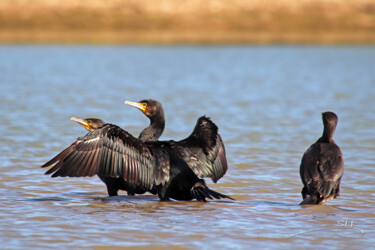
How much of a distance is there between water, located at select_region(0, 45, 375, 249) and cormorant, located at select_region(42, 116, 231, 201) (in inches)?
8.1

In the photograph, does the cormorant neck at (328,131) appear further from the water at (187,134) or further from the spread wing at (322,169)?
the water at (187,134)

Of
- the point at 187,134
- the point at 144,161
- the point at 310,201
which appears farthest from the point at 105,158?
the point at 187,134

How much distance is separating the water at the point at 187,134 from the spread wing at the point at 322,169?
23 centimetres

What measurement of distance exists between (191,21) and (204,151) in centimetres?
3406

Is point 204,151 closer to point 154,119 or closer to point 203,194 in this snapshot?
point 203,194

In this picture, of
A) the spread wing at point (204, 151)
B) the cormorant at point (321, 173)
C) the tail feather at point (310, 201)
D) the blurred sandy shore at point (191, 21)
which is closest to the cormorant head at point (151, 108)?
the spread wing at point (204, 151)

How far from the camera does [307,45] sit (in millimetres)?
36906

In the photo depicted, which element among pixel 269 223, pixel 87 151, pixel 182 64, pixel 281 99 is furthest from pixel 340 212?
A: pixel 182 64

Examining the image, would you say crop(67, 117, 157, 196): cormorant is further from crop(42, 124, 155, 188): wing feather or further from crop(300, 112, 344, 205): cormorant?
crop(300, 112, 344, 205): cormorant

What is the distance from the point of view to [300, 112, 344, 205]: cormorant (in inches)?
277

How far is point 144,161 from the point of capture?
7230 millimetres

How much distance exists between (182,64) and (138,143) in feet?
68.0

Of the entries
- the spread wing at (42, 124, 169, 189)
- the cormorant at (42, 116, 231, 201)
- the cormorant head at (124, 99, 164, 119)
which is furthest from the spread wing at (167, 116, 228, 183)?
the cormorant head at (124, 99, 164, 119)

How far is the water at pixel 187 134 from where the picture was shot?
614cm
